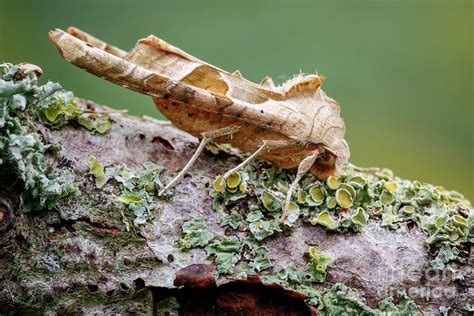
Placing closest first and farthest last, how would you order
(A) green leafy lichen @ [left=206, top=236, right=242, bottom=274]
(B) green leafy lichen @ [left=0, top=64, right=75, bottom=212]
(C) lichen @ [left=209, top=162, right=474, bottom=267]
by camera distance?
1. (B) green leafy lichen @ [left=0, top=64, right=75, bottom=212]
2. (A) green leafy lichen @ [left=206, top=236, right=242, bottom=274]
3. (C) lichen @ [left=209, top=162, right=474, bottom=267]

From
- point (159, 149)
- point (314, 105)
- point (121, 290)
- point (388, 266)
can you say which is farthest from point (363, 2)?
point (121, 290)

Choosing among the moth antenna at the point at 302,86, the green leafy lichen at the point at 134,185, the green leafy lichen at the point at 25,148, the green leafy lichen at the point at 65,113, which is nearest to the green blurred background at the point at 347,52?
the green leafy lichen at the point at 65,113

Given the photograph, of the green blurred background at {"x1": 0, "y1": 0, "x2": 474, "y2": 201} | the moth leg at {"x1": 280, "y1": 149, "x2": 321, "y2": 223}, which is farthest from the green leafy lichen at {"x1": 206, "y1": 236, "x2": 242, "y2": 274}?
the green blurred background at {"x1": 0, "y1": 0, "x2": 474, "y2": 201}

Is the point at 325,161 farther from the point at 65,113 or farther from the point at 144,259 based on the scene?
the point at 65,113

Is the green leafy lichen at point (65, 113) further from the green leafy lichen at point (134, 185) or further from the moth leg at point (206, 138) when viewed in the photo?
the moth leg at point (206, 138)

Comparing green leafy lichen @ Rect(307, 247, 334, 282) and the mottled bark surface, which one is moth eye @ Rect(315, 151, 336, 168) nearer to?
the mottled bark surface

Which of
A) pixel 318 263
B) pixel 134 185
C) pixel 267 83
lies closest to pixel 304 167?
pixel 267 83
